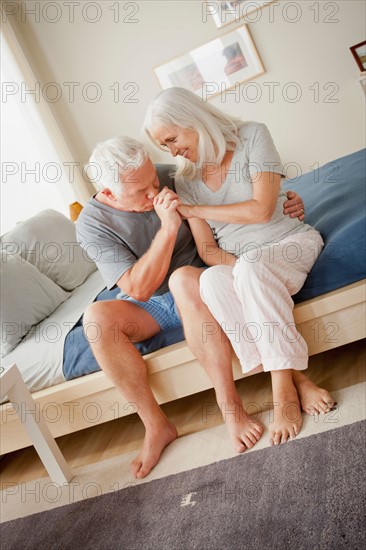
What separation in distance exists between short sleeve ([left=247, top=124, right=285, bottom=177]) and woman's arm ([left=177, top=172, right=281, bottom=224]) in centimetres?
2

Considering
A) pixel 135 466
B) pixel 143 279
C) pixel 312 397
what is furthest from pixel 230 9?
pixel 135 466

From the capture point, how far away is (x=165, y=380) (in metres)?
2.21

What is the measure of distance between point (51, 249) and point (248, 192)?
54.4 inches

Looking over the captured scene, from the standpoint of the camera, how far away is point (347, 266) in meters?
1.99

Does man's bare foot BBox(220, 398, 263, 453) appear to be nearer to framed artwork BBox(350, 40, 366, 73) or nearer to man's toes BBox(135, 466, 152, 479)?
man's toes BBox(135, 466, 152, 479)

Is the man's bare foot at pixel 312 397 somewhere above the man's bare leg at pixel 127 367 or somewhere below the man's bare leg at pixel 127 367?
below

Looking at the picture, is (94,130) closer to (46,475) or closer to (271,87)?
(271,87)

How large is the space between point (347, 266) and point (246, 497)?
0.79m

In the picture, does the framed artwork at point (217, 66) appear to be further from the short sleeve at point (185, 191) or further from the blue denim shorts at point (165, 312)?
the blue denim shorts at point (165, 312)

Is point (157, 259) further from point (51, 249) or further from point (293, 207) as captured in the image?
point (51, 249)

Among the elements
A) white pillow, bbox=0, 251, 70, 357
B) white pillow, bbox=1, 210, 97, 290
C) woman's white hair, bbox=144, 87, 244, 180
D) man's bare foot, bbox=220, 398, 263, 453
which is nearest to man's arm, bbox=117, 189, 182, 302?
woman's white hair, bbox=144, 87, 244, 180

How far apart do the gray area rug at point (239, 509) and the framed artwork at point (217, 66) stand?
12.1 ft

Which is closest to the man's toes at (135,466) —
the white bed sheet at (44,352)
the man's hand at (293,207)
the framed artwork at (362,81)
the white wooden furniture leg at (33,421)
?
the white wooden furniture leg at (33,421)

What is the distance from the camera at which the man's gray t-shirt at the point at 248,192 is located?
6.75ft
